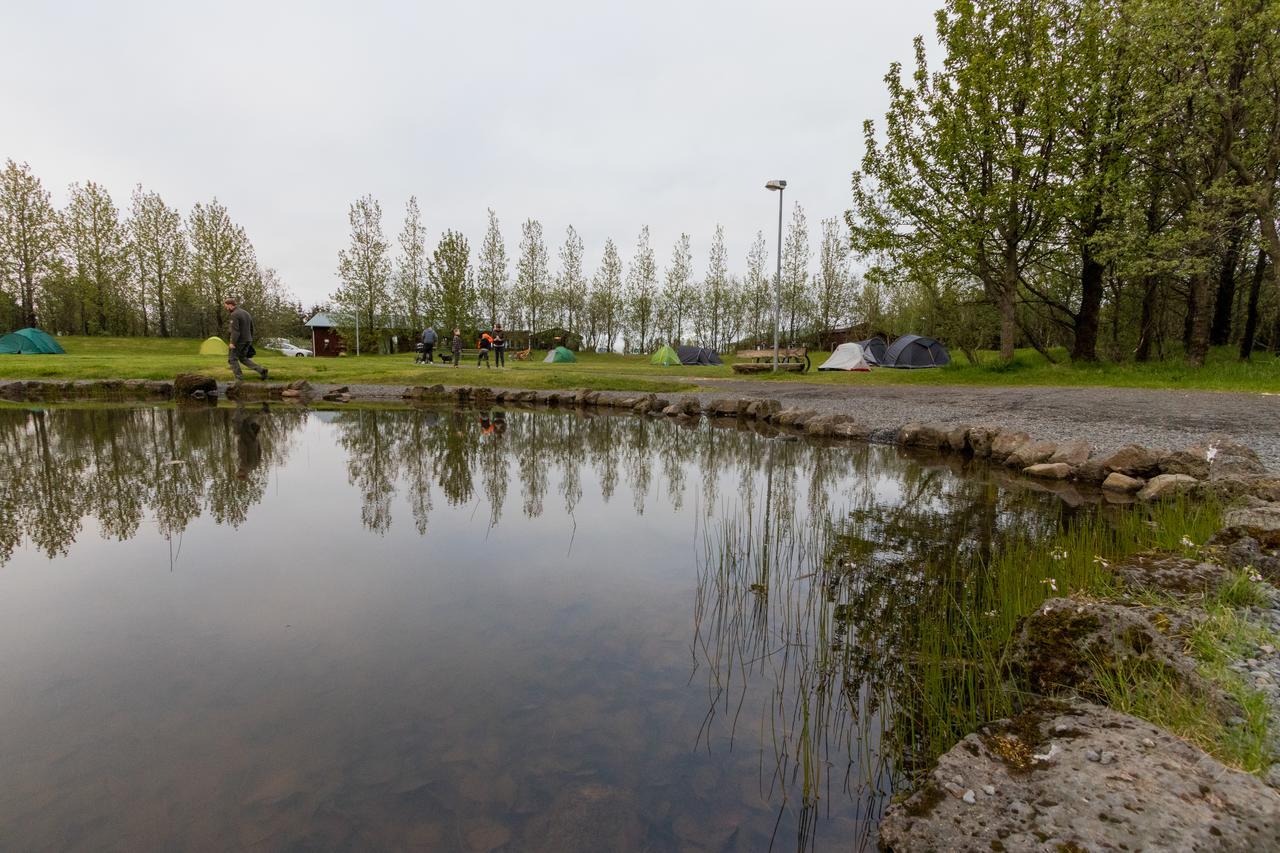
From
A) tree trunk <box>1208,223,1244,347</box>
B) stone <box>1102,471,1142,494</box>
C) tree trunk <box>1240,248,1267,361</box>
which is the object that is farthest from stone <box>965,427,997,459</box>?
tree trunk <box>1208,223,1244,347</box>

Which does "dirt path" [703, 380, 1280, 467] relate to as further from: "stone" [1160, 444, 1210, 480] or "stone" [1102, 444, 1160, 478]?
"stone" [1102, 444, 1160, 478]

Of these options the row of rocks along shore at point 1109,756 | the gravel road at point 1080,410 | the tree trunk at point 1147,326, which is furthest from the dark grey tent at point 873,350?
the row of rocks along shore at point 1109,756

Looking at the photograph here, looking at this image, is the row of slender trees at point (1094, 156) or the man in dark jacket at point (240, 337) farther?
the man in dark jacket at point (240, 337)

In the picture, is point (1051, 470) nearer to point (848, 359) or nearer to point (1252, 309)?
point (1252, 309)

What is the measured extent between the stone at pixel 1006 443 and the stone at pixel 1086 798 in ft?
25.9

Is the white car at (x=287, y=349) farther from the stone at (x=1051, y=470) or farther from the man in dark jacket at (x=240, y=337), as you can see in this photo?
the stone at (x=1051, y=470)

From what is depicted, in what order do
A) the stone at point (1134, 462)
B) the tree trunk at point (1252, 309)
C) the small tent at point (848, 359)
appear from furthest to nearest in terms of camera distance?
the small tent at point (848, 359) < the tree trunk at point (1252, 309) < the stone at point (1134, 462)

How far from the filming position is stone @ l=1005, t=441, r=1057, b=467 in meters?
8.34

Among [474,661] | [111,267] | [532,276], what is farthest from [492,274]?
[474,661]

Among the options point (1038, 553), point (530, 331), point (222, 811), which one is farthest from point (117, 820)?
point (530, 331)

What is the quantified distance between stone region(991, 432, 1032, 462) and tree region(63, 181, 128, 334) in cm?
5610

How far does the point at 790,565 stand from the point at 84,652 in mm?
4524

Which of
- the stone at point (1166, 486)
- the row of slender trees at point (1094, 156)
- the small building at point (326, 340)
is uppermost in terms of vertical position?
the row of slender trees at point (1094, 156)

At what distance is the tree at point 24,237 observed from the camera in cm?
3812
